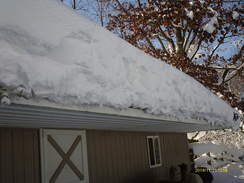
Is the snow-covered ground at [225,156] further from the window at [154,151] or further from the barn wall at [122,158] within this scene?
the barn wall at [122,158]

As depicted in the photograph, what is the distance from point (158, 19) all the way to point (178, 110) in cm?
794

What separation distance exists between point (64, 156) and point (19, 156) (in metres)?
0.99

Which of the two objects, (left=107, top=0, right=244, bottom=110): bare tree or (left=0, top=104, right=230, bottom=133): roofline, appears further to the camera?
(left=107, top=0, right=244, bottom=110): bare tree

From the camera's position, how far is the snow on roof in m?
2.17

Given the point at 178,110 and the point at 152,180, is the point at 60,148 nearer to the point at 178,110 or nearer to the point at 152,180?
the point at 178,110

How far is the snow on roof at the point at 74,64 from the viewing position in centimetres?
217

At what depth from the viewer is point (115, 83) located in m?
3.13

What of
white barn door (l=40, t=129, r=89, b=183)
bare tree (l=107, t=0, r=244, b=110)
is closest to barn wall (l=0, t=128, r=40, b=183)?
white barn door (l=40, t=129, r=89, b=183)

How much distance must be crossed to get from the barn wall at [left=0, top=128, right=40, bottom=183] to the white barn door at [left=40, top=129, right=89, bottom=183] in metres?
0.15

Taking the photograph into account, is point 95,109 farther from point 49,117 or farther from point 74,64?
point 49,117

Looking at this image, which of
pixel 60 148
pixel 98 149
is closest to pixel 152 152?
pixel 98 149

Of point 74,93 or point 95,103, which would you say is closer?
point 74,93

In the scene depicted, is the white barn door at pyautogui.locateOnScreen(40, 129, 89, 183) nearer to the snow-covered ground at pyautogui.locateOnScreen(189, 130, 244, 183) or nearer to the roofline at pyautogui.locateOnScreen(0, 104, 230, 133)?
the roofline at pyautogui.locateOnScreen(0, 104, 230, 133)

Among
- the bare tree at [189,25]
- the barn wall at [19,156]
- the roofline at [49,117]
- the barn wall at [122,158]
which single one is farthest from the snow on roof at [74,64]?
the bare tree at [189,25]
